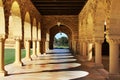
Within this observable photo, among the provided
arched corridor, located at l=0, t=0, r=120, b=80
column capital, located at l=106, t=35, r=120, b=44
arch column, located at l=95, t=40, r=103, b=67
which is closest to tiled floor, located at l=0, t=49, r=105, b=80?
arched corridor, located at l=0, t=0, r=120, b=80

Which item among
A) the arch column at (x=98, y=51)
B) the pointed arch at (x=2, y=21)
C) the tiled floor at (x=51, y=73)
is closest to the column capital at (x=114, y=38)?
the tiled floor at (x=51, y=73)

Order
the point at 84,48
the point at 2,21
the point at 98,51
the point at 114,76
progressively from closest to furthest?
the point at 114,76, the point at 2,21, the point at 98,51, the point at 84,48

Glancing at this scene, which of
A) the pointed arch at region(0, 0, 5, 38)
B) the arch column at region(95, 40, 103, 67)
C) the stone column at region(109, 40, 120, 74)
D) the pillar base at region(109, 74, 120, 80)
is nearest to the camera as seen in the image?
the pillar base at region(109, 74, 120, 80)

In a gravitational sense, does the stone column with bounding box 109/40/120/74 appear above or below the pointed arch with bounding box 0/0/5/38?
below

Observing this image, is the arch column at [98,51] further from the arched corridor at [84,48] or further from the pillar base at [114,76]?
the pillar base at [114,76]

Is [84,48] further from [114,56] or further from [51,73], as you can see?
[114,56]

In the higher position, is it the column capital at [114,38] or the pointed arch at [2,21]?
the pointed arch at [2,21]

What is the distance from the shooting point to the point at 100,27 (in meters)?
15.1

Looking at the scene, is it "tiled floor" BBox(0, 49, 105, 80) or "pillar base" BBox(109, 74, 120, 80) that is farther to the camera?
"tiled floor" BBox(0, 49, 105, 80)

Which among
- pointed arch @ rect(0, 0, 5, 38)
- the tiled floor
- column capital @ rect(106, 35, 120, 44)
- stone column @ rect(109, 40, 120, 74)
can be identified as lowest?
the tiled floor

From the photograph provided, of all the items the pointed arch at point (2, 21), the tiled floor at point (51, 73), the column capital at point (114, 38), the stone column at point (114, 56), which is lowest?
the tiled floor at point (51, 73)

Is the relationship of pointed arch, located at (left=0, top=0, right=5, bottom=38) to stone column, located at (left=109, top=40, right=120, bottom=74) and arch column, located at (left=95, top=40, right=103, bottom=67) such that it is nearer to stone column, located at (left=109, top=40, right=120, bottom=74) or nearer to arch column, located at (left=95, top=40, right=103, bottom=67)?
stone column, located at (left=109, top=40, right=120, bottom=74)

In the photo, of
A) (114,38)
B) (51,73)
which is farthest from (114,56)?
(51,73)

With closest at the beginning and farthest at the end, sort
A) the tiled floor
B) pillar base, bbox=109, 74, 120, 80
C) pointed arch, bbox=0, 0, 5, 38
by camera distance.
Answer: pillar base, bbox=109, 74, 120, 80 → the tiled floor → pointed arch, bbox=0, 0, 5, 38
